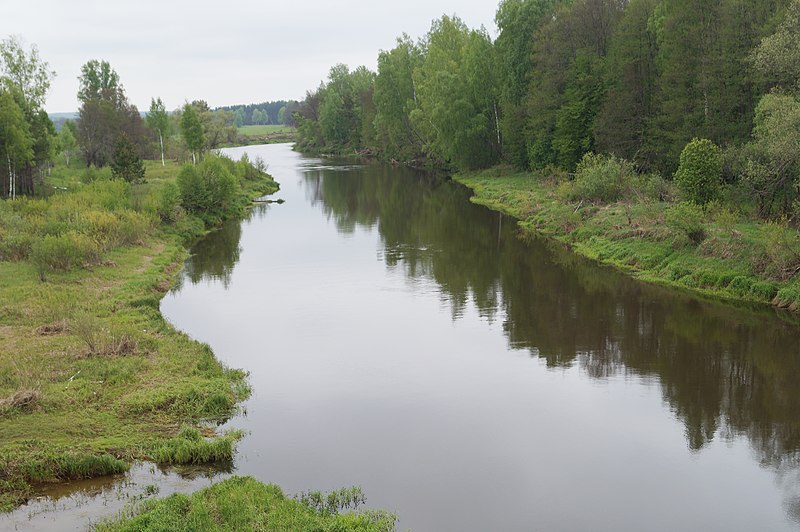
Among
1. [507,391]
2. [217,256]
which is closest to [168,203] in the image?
[217,256]

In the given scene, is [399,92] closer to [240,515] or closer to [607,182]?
[607,182]

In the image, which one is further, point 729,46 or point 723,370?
point 729,46

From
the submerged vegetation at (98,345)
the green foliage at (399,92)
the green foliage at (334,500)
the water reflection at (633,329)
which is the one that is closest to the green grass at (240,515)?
the green foliage at (334,500)

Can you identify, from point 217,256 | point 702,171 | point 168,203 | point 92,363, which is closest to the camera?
point 92,363

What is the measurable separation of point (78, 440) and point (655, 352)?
A: 16.0 m

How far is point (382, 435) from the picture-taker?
1647 cm

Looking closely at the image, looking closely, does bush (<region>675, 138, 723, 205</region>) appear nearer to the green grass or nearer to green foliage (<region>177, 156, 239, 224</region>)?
the green grass

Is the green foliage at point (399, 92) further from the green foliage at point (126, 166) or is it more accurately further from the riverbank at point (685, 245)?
the riverbank at point (685, 245)

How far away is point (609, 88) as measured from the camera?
47.0 metres

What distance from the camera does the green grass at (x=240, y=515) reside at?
39.4ft

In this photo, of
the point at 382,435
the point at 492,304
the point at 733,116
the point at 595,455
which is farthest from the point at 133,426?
the point at 733,116

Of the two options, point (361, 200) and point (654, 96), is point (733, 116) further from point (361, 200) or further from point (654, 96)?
point (361, 200)

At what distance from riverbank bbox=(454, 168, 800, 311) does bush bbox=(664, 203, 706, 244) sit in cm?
4

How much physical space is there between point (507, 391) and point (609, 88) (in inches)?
1329
